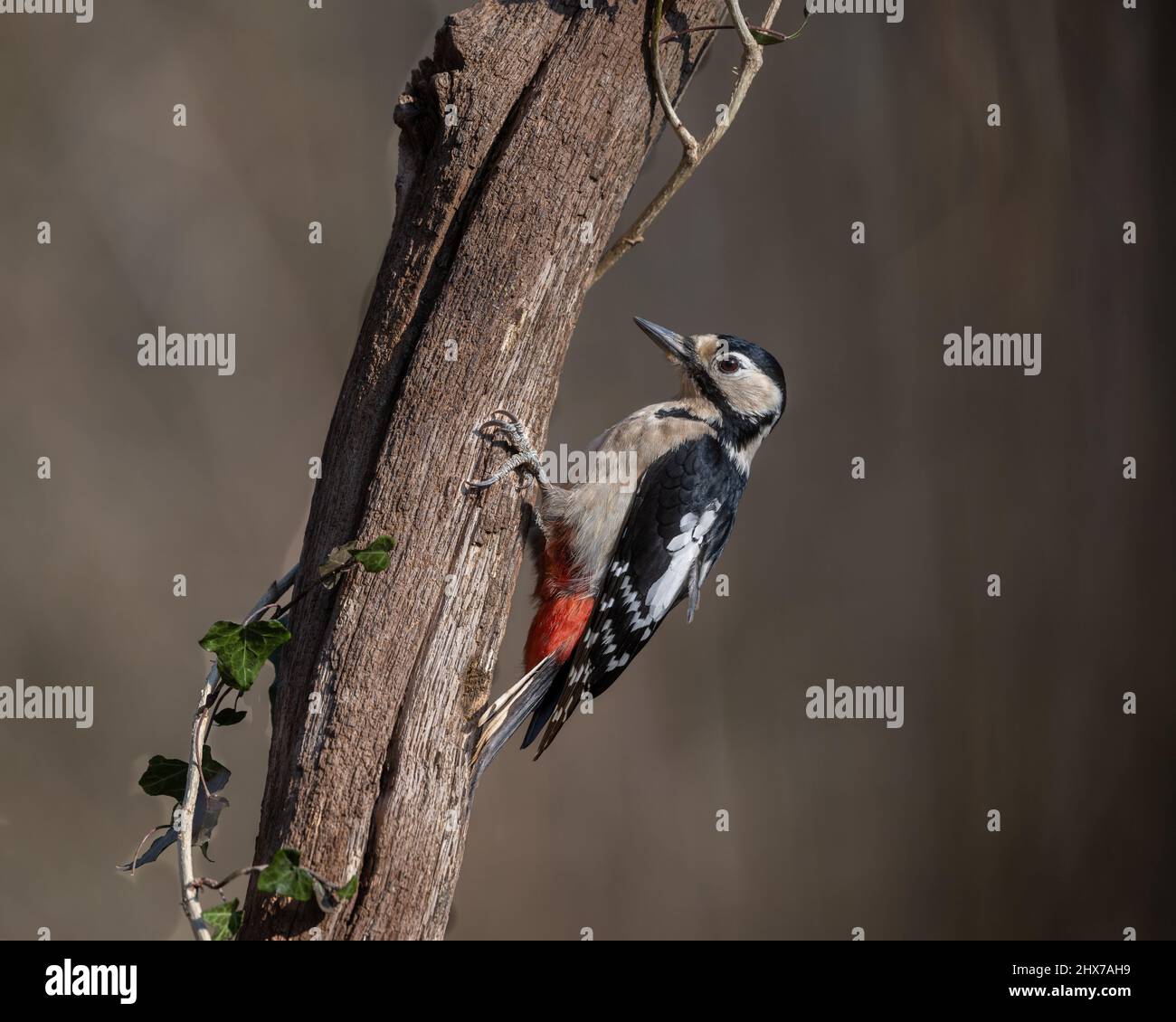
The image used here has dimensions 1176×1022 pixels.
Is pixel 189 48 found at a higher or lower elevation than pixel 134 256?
higher

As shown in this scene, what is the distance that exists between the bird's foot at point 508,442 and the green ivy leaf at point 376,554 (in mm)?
141

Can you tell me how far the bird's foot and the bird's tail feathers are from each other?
329 millimetres

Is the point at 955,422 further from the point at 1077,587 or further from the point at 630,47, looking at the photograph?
the point at 630,47

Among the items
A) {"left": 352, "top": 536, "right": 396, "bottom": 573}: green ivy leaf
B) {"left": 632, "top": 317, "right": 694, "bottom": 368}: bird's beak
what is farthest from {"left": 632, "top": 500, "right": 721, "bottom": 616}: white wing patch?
{"left": 352, "top": 536, "right": 396, "bottom": 573}: green ivy leaf

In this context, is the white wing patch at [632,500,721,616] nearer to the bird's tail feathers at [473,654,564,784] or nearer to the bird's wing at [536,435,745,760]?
A: the bird's wing at [536,435,745,760]

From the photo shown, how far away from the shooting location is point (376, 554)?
52.8 inches

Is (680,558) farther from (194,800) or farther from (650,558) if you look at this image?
(194,800)

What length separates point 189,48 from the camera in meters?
2.99

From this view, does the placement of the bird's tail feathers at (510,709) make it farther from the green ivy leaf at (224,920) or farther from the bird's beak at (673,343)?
the bird's beak at (673,343)

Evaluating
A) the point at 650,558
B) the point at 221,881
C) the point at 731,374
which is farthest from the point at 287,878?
the point at 731,374

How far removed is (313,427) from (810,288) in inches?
58.5
